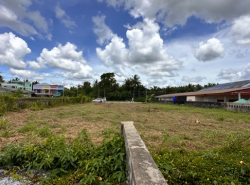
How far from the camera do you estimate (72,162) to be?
7.91 ft

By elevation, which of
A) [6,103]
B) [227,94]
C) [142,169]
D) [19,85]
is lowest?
[142,169]

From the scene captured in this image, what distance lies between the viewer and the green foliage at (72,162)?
209 cm

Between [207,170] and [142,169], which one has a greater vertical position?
[142,169]

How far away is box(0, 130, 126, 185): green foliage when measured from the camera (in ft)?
6.86

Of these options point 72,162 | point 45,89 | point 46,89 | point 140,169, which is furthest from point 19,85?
point 140,169

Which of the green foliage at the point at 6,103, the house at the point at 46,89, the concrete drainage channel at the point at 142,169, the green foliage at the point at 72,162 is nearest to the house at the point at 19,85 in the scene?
the house at the point at 46,89

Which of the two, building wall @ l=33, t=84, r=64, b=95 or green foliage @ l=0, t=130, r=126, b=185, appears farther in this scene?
building wall @ l=33, t=84, r=64, b=95

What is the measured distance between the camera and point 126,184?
74.8 inches

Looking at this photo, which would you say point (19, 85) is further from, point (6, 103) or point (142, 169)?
point (142, 169)

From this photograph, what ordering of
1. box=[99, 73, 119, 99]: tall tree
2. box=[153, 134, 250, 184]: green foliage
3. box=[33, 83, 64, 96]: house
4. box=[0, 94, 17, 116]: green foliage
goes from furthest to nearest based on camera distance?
box=[99, 73, 119, 99]: tall tree → box=[33, 83, 64, 96]: house → box=[0, 94, 17, 116]: green foliage → box=[153, 134, 250, 184]: green foliage

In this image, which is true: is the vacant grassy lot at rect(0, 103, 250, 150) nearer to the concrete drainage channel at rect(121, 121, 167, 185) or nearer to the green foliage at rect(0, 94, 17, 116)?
the green foliage at rect(0, 94, 17, 116)

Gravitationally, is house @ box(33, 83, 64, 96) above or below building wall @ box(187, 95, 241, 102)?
above

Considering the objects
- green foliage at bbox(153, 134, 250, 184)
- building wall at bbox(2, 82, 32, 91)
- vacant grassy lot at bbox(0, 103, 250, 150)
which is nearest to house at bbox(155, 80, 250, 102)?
vacant grassy lot at bbox(0, 103, 250, 150)

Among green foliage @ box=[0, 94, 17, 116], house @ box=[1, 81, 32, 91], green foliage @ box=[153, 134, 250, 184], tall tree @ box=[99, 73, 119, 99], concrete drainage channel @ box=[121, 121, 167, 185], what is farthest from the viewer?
tall tree @ box=[99, 73, 119, 99]
